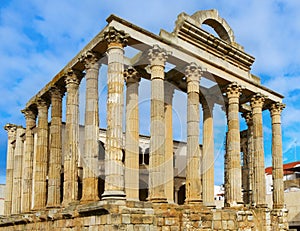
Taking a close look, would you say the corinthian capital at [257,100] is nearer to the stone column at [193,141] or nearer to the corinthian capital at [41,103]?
the stone column at [193,141]

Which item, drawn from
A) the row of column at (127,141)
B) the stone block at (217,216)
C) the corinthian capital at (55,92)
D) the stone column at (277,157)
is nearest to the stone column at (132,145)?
the row of column at (127,141)

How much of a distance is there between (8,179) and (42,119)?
27.6ft

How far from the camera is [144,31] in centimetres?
2123

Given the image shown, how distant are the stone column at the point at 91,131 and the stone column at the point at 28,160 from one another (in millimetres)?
8499

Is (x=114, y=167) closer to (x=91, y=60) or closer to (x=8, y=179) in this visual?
(x=91, y=60)

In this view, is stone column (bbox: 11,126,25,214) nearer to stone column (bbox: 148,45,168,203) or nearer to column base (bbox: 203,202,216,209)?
column base (bbox: 203,202,216,209)

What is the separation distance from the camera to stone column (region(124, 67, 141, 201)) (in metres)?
23.1

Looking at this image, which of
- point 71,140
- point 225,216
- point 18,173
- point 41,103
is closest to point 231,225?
point 225,216

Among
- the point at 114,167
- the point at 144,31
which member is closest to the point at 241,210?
the point at 114,167

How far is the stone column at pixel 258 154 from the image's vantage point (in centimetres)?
2677

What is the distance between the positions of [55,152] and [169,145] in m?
6.62

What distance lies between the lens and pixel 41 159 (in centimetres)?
2662

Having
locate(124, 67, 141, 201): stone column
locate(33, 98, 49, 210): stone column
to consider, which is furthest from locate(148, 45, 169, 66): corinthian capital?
locate(33, 98, 49, 210): stone column

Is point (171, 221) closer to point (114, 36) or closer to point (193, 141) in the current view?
point (193, 141)
